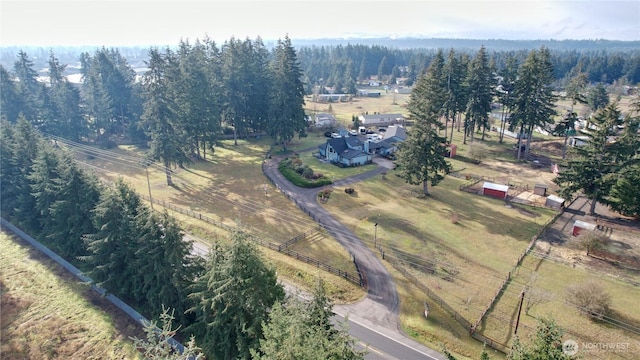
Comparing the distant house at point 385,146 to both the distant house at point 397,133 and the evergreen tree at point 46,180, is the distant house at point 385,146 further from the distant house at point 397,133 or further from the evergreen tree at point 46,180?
the evergreen tree at point 46,180

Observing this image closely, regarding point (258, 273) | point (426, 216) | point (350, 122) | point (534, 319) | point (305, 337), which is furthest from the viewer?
point (350, 122)

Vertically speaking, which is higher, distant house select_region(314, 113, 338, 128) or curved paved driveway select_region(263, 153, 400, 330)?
distant house select_region(314, 113, 338, 128)

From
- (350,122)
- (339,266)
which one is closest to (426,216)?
(339,266)

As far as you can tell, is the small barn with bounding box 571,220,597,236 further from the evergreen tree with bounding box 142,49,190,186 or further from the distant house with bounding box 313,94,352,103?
the distant house with bounding box 313,94,352,103

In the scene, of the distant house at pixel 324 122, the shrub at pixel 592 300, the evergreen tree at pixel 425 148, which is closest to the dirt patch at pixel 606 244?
the shrub at pixel 592 300

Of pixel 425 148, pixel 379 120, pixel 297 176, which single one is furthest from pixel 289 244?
pixel 379 120

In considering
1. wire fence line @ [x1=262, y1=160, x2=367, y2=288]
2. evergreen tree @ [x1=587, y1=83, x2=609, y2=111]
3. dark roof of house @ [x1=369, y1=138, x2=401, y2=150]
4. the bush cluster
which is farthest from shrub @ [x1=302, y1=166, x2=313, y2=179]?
evergreen tree @ [x1=587, y1=83, x2=609, y2=111]

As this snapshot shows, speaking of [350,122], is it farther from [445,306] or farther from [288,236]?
[445,306]
